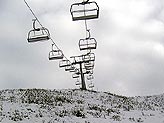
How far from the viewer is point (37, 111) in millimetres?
20938

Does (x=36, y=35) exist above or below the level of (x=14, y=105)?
above

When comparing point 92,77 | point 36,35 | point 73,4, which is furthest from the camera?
point 92,77

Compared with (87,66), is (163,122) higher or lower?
lower

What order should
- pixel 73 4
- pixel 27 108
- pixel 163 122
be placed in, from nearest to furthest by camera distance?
pixel 73 4 < pixel 27 108 < pixel 163 122

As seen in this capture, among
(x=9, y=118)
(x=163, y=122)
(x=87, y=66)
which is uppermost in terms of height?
(x=87, y=66)

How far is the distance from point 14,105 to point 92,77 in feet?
92.7

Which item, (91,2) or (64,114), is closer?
(91,2)

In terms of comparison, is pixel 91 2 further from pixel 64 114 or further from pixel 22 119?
pixel 64 114

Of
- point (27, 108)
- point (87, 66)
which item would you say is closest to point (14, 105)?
point (27, 108)

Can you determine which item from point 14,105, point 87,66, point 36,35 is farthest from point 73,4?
point 87,66

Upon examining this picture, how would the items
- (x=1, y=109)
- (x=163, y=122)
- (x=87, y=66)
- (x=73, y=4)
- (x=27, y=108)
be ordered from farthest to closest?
(x=87, y=66) < (x=163, y=122) < (x=27, y=108) < (x=1, y=109) < (x=73, y=4)

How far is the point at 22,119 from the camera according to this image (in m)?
18.3

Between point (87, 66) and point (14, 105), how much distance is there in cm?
1775

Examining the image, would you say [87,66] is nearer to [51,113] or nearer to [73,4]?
[51,113]
